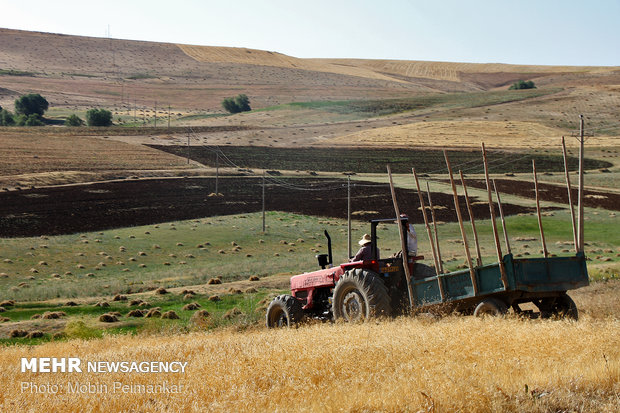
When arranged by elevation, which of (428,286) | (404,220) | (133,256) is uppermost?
(404,220)

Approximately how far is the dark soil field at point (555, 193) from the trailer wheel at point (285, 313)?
4897 cm

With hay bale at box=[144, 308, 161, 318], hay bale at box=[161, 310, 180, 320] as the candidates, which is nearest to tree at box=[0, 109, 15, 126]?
hay bale at box=[144, 308, 161, 318]

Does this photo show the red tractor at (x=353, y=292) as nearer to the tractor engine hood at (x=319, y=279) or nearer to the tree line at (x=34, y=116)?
the tractor engine hood at (x=319, y=279)

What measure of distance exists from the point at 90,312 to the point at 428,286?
17.6 meters

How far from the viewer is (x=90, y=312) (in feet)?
93.0

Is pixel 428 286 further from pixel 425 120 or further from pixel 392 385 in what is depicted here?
pixel 425 120

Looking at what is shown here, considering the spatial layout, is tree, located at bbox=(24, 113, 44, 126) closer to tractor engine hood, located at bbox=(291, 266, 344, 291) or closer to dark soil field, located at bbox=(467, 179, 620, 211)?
dark soil field, located at bbox=(467, 179, 620, 211)

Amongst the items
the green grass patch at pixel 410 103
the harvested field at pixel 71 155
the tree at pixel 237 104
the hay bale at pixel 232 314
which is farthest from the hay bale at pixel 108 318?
the tree at pixel 237 104

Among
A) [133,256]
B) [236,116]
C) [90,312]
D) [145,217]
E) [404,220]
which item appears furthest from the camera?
[236,116]

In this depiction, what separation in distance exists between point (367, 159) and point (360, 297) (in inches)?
3055

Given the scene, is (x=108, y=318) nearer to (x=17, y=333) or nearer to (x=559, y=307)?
(x=17, y=333)

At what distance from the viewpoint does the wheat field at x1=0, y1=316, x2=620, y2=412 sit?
830cm

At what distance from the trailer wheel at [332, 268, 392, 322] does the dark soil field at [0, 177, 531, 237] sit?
38.8m

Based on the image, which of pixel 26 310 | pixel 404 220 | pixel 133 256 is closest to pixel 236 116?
pixel 133 256
